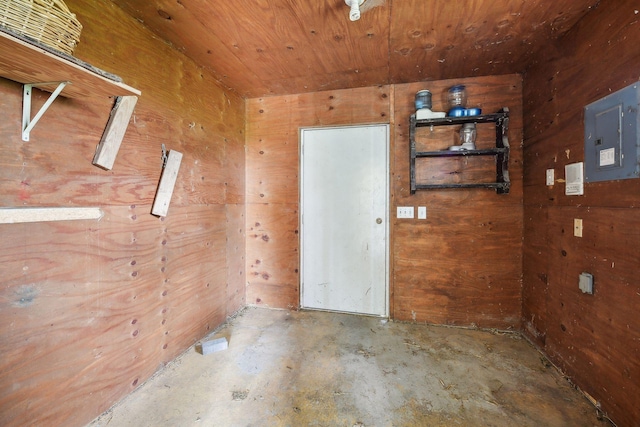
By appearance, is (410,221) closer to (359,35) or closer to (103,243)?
(359,35)

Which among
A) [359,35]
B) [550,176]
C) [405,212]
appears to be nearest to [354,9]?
[359,35]

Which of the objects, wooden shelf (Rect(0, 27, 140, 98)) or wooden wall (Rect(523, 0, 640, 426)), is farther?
wooden wall (Rect(523, 0, 640, 426))

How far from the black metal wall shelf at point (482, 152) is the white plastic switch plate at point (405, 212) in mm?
168

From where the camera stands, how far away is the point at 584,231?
1.49 m

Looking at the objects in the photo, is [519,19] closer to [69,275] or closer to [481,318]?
[481,318]

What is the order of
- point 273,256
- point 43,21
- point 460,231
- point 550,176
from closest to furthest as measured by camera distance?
1. point 43,21
2. point 550,176
3. point 460,231
4. point 273,256

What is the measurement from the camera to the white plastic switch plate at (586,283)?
1.42 m

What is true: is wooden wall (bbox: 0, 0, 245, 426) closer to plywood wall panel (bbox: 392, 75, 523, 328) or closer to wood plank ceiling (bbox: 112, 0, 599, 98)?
wood plank ceiling (bbox: 112, 0, 599, 98)

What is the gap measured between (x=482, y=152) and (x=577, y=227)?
0.84 metres

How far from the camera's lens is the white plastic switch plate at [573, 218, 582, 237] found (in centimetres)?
152

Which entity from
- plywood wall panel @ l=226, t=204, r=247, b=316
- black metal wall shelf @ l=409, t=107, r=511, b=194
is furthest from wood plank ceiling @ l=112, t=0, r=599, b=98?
plywood wall panel @ l=226, t=204, r=247, b=316

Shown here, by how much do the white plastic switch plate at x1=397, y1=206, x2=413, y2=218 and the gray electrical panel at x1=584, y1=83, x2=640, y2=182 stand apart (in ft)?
3.74

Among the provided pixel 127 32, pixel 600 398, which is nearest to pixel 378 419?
pixel 600 398

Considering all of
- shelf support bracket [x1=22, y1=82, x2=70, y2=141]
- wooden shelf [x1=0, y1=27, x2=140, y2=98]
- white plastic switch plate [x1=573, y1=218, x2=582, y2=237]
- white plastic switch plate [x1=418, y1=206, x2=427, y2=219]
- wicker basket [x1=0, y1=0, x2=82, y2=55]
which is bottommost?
white plastic switch plate [x1=573, y1=218, x2=582, y2=237]
